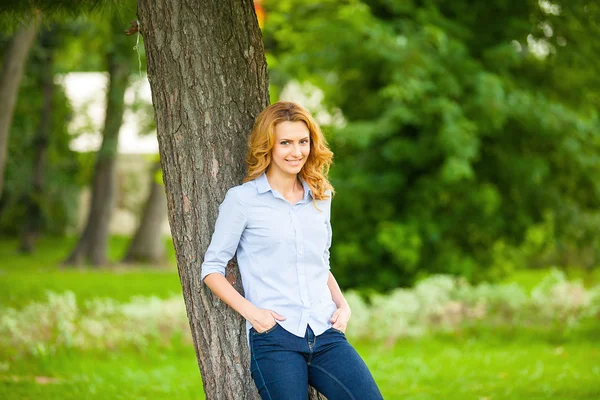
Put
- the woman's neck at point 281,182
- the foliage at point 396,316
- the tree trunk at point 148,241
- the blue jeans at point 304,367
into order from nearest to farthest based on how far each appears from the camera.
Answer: the blue jeans at point 304,367 → the woman's neck at point 281,182 → the foliage at point 396,316 → the tree trunk at point 148,241

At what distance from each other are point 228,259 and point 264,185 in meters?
0.35

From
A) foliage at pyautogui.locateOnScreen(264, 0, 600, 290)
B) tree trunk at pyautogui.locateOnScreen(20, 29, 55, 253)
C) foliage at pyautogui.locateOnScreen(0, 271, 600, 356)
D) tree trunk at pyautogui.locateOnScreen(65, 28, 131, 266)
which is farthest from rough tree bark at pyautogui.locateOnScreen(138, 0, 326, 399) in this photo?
tree trunk at pyautogui.locateOnScreen(20, 29, 55, 253)

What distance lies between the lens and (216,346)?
3.52 m

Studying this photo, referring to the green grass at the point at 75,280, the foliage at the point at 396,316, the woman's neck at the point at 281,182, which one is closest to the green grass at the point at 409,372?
the foliage at the point at 396,316

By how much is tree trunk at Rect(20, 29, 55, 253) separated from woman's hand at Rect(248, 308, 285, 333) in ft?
49.5

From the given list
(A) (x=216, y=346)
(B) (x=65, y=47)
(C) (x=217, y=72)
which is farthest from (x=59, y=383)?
(B) (x=65, y=47)

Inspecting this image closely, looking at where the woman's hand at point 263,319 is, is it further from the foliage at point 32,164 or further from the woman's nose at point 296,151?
the foliage at point 32,164

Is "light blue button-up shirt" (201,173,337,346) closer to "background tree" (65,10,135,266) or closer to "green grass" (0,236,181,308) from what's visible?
"green grass" (0,236,181,308)

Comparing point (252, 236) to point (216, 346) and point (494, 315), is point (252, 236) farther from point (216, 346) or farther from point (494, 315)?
point (494, 315)

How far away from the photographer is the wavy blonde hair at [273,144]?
10.7 feet

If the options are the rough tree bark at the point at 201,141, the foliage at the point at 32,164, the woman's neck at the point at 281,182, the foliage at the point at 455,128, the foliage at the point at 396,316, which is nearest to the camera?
the woman's neck at the point at 281,182

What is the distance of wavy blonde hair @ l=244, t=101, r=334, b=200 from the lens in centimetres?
326

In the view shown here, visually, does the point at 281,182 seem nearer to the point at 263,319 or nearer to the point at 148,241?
the point at 263,319

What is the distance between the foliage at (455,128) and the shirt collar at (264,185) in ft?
18.4
